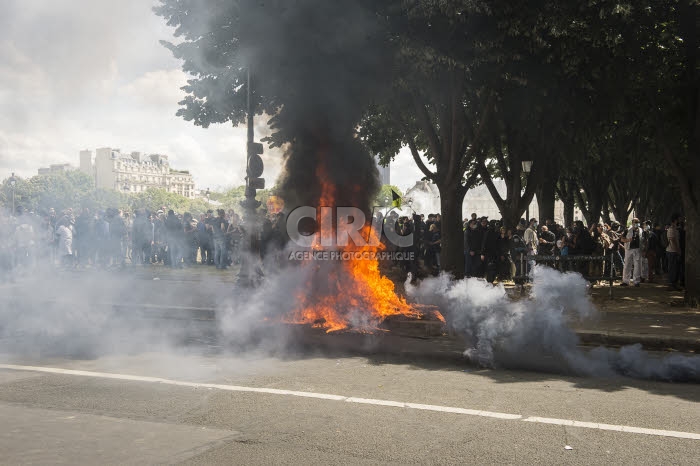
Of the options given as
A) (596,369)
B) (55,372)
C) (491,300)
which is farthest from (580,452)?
(55,372)

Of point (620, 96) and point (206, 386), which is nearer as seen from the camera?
point (206, 386)

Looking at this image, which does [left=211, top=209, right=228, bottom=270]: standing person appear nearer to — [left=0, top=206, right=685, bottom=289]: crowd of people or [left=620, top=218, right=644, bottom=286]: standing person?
[left=0, top=206, right=685, bottom=289]: crowd of people

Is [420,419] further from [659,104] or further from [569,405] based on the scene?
[659,104]

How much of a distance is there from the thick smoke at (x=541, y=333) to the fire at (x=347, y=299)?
3.15ft

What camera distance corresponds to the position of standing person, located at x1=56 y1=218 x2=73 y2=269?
18.4 m

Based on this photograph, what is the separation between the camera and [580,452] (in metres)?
4.24

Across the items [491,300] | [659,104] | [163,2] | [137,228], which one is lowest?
[491,300]

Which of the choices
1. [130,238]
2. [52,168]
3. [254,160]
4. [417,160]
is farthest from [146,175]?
[254,160]

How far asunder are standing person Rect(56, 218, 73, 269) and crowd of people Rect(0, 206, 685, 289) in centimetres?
3

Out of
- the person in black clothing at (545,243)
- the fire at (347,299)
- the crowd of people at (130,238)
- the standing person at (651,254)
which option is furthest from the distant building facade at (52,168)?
the standing person at (651,254)

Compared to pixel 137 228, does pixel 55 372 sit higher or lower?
lower

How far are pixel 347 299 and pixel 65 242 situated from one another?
1241cm

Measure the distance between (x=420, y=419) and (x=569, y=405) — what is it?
1.39 metres

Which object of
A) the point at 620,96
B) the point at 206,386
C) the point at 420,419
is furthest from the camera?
the point at 620,96
